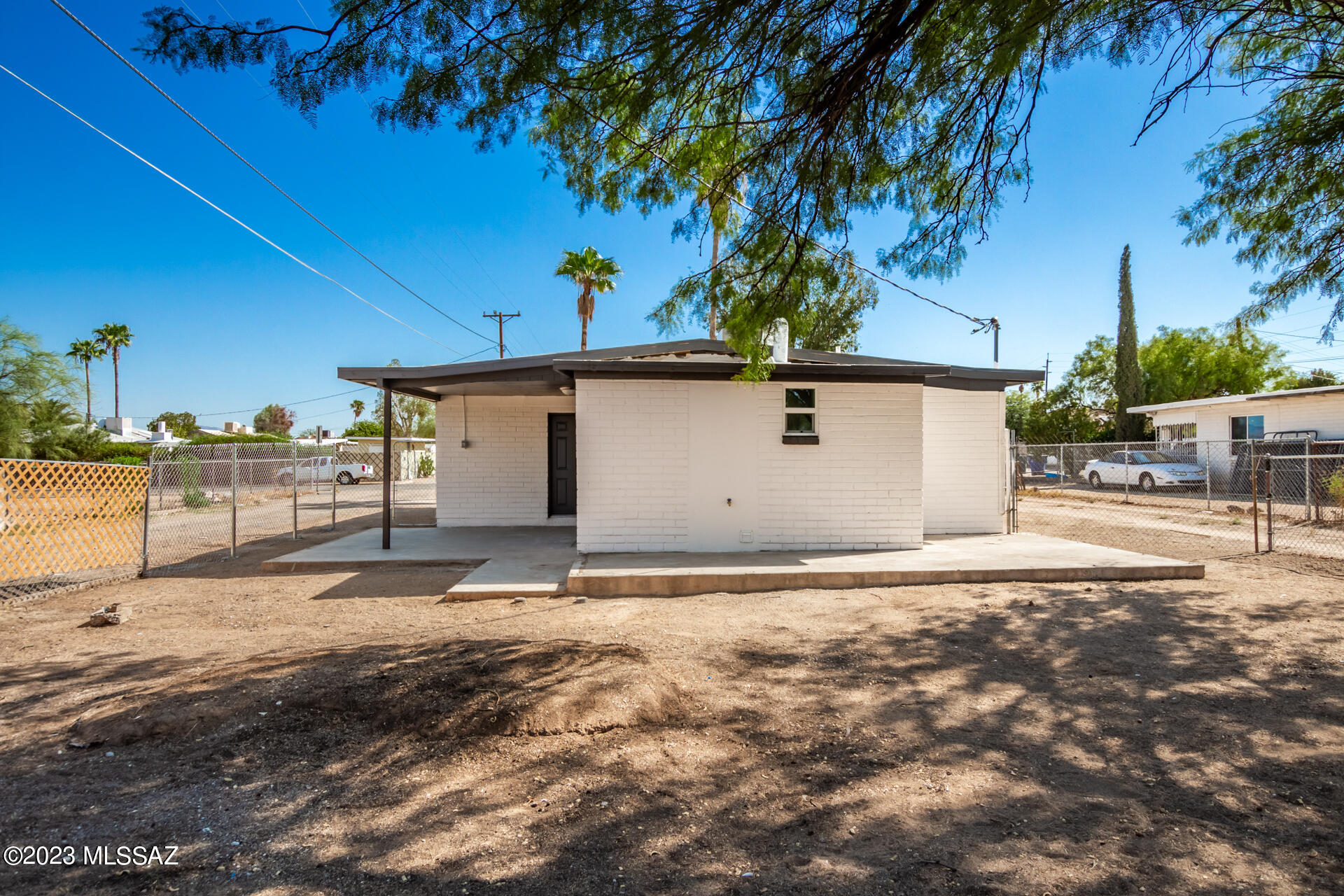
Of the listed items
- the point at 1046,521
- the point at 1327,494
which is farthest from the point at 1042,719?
the point at 1327,494

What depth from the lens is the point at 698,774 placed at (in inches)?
127

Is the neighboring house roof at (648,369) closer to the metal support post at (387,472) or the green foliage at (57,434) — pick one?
the metal support post at (387,472)

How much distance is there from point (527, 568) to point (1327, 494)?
17632mm

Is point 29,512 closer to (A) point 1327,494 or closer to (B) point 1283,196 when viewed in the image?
(B) point 1283,196

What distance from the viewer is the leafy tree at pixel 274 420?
74.6 metres

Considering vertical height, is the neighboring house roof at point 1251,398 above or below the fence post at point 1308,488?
above

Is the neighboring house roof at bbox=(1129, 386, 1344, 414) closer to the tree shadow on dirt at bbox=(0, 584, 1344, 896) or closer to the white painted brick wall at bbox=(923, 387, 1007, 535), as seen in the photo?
the white painted brick wall at bbox=(923, 387, 1007, 535)

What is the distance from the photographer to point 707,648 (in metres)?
5.18

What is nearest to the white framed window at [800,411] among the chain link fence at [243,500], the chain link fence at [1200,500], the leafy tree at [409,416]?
the chain link fence at [1200,500]

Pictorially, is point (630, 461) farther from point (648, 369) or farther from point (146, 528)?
point (146, 528)

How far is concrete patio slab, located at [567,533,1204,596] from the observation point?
24.2 feet

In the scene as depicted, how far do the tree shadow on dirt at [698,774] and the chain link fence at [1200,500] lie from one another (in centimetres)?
705

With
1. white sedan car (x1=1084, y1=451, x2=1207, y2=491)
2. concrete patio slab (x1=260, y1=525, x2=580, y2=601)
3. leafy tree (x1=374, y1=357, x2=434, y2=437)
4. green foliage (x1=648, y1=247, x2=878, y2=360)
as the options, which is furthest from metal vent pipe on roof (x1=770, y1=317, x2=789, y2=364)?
leafy tree (x1=374, y1=357, x2=434, y2=437)

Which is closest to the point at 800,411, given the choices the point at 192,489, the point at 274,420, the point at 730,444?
the point at 730,444
